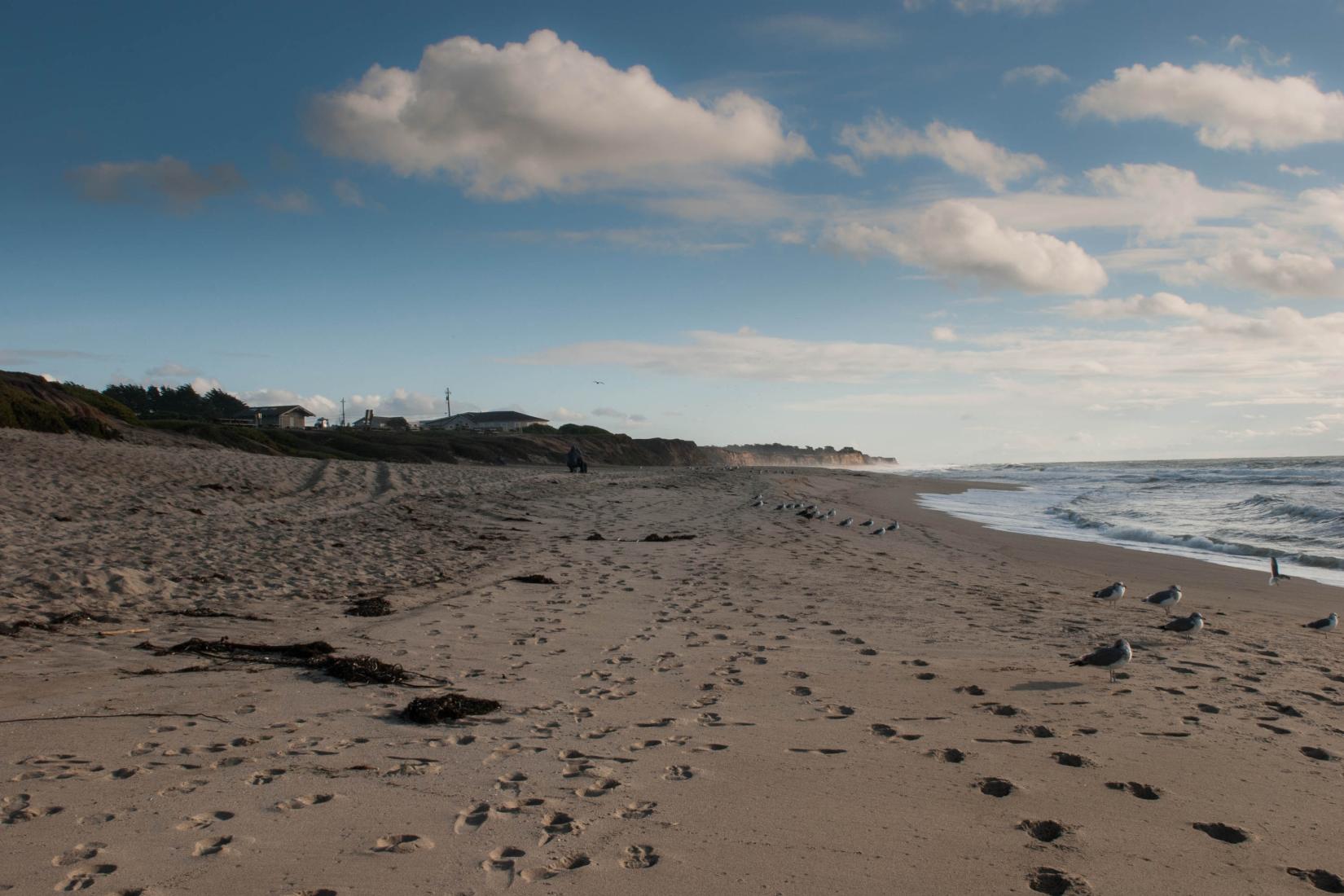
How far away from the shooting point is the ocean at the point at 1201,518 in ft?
A: 52.0

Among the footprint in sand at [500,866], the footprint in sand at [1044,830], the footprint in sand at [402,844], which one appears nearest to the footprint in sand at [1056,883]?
the footprint in sand at [1044,830]

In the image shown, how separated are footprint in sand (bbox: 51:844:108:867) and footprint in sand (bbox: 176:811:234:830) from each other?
29 cm

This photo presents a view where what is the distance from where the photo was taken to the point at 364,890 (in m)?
3.06

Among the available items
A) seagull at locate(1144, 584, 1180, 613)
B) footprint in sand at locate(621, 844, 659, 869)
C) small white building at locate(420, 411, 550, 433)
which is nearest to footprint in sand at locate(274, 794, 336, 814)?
footprint in sand at locate(621, 844, 659, 869)

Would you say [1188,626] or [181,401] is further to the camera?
[181,401]

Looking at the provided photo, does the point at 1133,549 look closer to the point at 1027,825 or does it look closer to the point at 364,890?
the point at 1027,825

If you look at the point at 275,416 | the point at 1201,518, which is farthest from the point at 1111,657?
the point at 275,416

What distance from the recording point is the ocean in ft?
52.0

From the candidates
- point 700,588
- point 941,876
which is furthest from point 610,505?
point 941,876

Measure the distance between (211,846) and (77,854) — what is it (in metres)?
0.49

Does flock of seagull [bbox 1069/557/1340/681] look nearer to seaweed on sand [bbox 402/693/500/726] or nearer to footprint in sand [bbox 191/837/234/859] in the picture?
seaweed on sand [bbox 402/693/500/726]

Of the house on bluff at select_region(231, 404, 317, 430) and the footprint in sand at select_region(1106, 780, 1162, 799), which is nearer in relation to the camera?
the footprint in sand at select_region(1106, 780, 1162, 799)

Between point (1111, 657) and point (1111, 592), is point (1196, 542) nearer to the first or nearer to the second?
point (1111, 592)

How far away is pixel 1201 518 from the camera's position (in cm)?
2319
